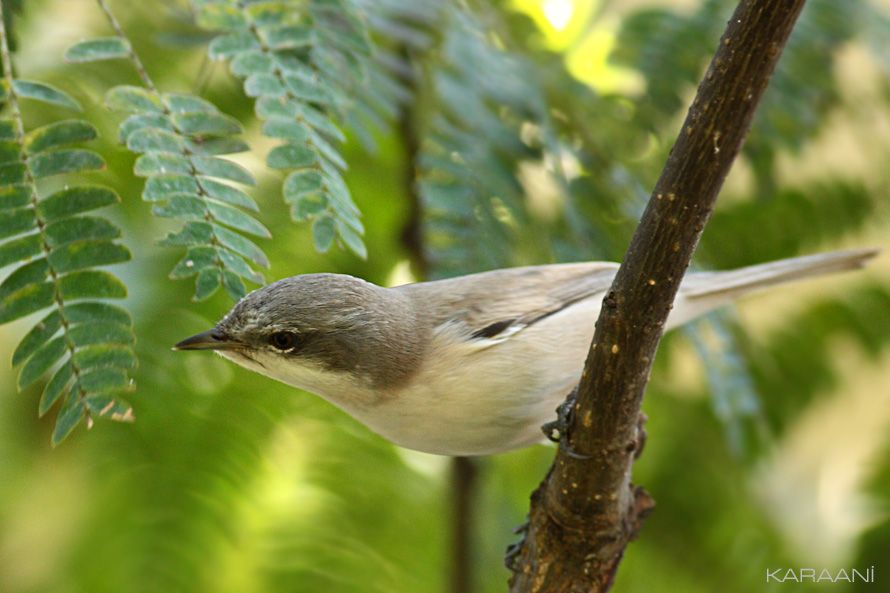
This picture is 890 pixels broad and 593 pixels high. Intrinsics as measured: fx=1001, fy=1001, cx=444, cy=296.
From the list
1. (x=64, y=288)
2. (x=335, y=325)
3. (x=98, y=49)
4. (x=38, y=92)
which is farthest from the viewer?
(x=335, y=325)

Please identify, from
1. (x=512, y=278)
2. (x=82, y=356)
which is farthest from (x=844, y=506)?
(x=82, y=356)

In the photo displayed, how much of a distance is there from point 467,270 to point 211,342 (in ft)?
2.35

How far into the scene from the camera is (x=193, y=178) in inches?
67.7

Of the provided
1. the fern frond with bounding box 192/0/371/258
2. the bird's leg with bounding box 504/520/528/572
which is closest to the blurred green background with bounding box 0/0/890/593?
the fern frond with bounding box 192/0/371/258

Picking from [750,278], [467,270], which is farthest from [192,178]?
[750,278]

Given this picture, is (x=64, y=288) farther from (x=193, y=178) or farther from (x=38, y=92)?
(x=38, y=92)

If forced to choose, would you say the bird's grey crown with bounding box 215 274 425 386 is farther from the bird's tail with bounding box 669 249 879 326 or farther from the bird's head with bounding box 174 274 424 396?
the bird's tail with bounding box 669 249 879 326

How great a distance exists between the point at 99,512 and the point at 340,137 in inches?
76.9

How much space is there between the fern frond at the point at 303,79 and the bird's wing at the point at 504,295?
569 millimetres

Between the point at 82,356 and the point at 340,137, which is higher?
the point at 340,137

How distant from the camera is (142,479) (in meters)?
3.21

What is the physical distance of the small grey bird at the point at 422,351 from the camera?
2156 millimetres

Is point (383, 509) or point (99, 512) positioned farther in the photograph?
point (383, 509)

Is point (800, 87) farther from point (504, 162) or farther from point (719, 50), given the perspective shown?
point (719, 50)
